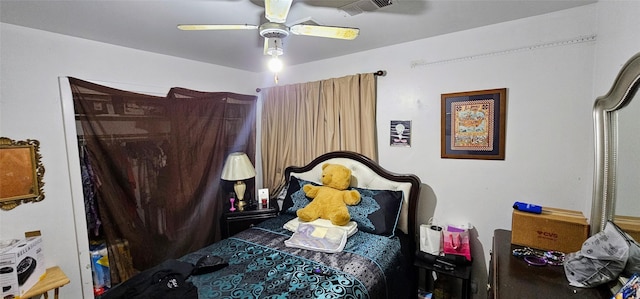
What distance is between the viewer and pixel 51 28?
1.84 m

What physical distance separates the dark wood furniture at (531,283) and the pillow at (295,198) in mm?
1542

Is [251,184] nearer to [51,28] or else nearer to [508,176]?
[51,28]

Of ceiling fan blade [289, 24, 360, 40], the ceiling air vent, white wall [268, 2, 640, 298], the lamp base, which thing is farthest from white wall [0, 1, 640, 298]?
the lamp base

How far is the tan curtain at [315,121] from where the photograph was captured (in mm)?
2572

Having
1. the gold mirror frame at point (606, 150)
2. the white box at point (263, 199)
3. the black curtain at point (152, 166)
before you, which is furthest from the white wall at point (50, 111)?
the gold mirror frame at point (606, 150)

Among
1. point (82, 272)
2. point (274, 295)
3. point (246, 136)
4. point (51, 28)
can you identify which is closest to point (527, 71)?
point (274, 295)

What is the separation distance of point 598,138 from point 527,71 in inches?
28.6

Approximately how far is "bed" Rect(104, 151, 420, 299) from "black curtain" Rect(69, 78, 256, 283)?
0.82 m

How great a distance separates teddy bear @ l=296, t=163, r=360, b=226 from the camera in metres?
2.16

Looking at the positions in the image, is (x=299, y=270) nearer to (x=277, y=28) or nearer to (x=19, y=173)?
(x=277, y=28)

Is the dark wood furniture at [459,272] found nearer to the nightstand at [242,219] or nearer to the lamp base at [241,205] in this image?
the nightstand at [242,219]

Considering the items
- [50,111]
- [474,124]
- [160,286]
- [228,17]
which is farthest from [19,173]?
[474,124]

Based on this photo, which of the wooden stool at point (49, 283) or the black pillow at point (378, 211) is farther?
the black pillow at point (378, 211)

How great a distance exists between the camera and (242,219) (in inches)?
104
